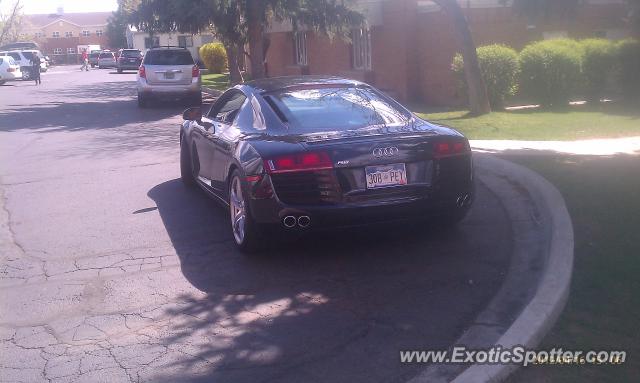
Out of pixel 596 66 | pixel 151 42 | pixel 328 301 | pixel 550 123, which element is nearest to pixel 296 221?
pixel 328 301

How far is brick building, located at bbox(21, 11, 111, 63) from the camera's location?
101750 millimetres

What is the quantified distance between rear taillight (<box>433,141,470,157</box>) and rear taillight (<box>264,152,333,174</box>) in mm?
948

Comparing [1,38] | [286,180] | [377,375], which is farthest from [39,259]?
[1,38]

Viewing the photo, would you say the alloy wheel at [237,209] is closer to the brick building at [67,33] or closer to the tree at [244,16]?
the tree at [244,16]

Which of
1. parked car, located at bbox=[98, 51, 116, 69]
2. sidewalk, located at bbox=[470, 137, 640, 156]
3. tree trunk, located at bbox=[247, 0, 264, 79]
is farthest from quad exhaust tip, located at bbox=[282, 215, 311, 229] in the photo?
parked car, located at bbox=[98, 51, 116, 69]

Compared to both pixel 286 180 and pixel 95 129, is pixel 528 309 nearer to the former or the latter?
pixel 286 180

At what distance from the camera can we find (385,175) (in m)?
5.96

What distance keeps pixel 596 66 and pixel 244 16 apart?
10.3m

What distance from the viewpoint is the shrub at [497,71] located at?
17.2 meters

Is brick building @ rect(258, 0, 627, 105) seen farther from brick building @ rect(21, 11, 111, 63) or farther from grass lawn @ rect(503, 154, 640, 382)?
brick building @ rect(21, 11, 111, 63)

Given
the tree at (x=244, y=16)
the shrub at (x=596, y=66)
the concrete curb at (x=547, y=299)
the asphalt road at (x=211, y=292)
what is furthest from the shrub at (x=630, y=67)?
the concrete curb at (x=547, y=299)

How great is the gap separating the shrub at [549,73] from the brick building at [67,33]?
89379mm

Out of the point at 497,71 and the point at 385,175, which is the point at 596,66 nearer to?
the point at 497,71

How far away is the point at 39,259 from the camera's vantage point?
6.86 m
